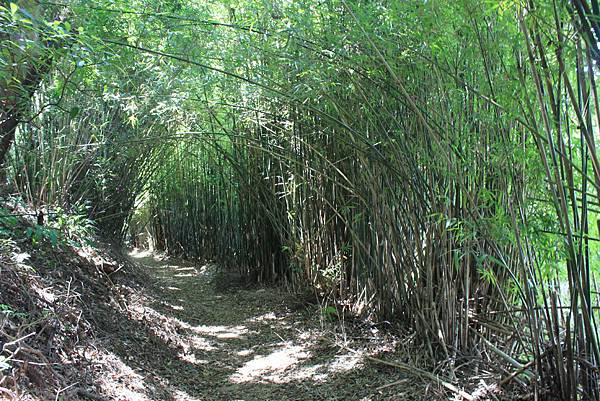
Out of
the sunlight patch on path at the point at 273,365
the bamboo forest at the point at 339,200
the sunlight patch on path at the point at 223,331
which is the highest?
the bamboo forest at the point at 339,200

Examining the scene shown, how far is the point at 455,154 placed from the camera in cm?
252

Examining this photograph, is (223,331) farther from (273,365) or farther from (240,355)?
(273,365)

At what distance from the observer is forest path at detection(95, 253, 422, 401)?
118 inches

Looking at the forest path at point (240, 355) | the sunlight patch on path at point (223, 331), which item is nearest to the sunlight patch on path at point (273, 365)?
the forest path at point (240, 355)

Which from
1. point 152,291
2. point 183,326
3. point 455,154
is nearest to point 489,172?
point 455,154

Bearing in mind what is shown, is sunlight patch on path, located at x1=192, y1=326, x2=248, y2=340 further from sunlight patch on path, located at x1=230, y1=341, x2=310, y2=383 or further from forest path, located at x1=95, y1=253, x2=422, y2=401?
sunlight patch on path, located at x1=230, y1=341, x2=310, y2=383

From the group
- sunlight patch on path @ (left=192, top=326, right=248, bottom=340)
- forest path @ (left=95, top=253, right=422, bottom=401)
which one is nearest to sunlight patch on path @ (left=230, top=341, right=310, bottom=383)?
forest path @ (left=95, top=253, right=422, bottom=401)

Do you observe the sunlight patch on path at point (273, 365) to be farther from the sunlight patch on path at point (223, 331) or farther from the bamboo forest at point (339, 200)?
the sunlight patch on path at point (223, 331)

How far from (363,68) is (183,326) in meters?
2.74

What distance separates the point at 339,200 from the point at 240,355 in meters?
1.38

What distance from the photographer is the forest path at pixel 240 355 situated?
3.00m

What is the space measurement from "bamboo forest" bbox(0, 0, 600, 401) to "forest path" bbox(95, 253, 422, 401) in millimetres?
21

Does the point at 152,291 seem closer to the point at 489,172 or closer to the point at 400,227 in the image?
the point at 400,227

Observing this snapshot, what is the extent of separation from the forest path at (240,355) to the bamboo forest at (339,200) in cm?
2
